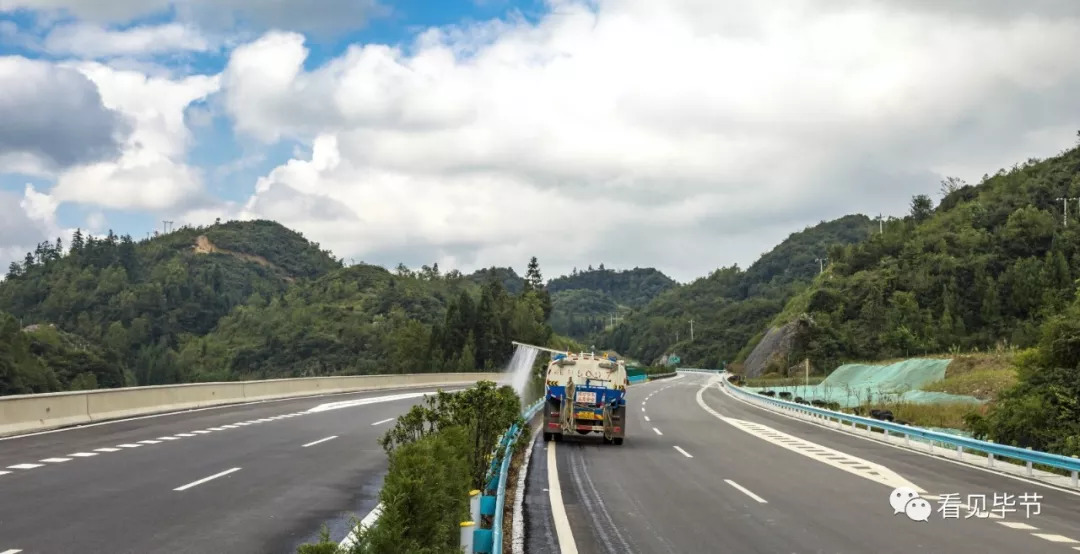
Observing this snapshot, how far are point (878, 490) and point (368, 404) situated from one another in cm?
2491

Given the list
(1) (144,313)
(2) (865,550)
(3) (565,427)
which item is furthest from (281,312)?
(2) (865,550)

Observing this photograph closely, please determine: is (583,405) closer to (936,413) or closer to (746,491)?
(746,491)

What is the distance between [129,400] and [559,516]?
18660 mm

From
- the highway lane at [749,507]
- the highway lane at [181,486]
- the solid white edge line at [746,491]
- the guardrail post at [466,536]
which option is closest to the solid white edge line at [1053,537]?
the highway lane at [749,507]

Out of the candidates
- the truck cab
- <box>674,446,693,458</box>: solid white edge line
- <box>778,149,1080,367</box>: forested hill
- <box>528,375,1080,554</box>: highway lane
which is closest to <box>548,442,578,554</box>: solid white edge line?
<box>528,375,1080,554</box>: highway lane

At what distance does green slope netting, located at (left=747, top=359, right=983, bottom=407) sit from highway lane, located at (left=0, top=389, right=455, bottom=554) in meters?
28.3

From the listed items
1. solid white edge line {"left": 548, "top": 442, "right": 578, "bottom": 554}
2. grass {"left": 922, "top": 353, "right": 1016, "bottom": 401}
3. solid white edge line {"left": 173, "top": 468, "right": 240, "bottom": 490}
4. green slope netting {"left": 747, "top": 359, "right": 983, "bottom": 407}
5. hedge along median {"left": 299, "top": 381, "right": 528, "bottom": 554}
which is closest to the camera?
hedge along median {"left": 299, "top": 381, "right": 528, "bottom": 554}

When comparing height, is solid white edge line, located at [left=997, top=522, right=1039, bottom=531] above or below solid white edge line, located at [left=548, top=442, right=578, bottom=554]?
below

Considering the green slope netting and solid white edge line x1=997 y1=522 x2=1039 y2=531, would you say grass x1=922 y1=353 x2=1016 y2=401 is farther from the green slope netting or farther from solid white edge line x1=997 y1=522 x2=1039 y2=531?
solid white edge line x1=997 y1=522 x2=1039 y2=531

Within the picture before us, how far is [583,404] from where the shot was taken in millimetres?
23000

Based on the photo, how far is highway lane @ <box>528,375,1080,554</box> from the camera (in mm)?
10539

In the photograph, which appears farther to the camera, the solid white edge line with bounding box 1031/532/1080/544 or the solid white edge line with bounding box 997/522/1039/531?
the solid white edge line with bounding box 997/522/1039/531

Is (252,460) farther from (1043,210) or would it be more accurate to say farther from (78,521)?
(1043,210)

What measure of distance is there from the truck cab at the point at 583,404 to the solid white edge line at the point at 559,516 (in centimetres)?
498
